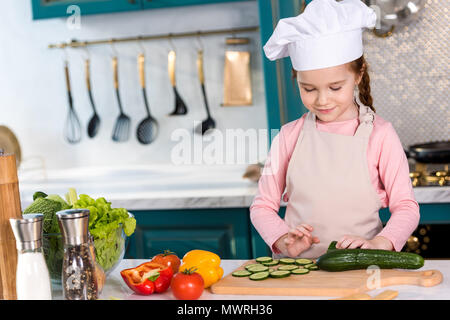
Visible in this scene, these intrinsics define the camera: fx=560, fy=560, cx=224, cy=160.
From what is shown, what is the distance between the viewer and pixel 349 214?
132 centimetres

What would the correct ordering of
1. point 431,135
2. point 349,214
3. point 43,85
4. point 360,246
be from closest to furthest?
point 360,246
point 349,214
point 431,135
point 43,85

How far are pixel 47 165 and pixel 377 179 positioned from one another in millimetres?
1843

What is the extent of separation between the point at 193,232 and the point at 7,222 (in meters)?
1.12

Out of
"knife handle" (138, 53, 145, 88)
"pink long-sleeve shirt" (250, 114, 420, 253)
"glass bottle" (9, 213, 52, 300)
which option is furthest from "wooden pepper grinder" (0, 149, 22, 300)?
"knife handle" (138, 53, 145, 88)

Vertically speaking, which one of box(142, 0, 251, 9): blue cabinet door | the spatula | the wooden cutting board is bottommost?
the wooden cutting board

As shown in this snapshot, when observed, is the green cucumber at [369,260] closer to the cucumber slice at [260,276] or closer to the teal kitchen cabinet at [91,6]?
the cucumber slice at [260,276]

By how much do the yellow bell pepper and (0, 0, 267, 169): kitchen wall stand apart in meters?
1.43

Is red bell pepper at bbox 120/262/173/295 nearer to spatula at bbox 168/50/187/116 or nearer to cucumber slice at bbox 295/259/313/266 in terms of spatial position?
cucumber slice at bbox 295/259/313/266

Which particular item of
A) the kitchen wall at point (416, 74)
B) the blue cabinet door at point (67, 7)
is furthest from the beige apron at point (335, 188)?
the blue cabinet door at point (67, 7)

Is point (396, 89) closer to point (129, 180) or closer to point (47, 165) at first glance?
point (129, 180)

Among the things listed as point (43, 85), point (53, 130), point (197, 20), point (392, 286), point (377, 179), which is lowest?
point (392, 286)

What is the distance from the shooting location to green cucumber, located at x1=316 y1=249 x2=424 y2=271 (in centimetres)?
101

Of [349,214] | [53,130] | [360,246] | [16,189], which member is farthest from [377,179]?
[53,130]

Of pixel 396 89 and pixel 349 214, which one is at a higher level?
pixel 396 89
